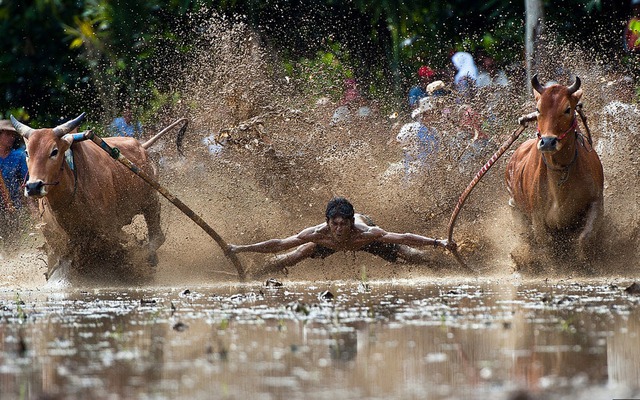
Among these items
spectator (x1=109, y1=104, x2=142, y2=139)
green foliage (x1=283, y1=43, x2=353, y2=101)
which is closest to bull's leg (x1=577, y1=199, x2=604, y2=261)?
green foliage (x1=283, y1=43, x2=353, y2=101)

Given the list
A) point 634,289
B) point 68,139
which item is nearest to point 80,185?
point 68,139

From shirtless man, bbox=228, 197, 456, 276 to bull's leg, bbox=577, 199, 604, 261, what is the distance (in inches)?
48.3

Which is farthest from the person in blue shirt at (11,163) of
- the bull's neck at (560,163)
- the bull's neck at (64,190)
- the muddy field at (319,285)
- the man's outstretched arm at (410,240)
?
the bull's neck at (560,163)

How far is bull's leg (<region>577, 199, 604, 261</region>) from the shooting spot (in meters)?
12.3

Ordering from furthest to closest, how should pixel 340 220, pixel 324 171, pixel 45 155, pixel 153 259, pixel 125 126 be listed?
pixel 125 126, pixel 324 171, pixel 153 259, pixel 340 220, pixel 45 155

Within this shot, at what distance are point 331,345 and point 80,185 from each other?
6509mm

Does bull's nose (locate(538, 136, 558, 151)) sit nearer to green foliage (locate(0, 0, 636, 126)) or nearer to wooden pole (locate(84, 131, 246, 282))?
wooden pole (locate(84, 131, 246, 282))

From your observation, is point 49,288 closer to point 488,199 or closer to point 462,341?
point 488,199

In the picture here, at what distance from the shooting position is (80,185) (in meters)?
13.0

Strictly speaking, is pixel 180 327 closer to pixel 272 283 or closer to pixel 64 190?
pixel 272 283

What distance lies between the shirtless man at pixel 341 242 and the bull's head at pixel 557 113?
1.45 m

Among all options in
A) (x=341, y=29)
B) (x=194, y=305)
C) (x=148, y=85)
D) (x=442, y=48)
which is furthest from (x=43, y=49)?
(x=194, y=305)

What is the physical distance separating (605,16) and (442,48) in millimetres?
3184

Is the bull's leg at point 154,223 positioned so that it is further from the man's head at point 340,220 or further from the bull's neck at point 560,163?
the bull's neck at point 560,163
